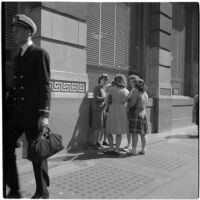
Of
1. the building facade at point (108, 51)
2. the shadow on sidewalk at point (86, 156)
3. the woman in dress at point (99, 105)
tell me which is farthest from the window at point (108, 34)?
the shadow on sidewalk at point (86, 156)

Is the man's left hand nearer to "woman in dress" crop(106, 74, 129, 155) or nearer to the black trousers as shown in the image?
the black trousers

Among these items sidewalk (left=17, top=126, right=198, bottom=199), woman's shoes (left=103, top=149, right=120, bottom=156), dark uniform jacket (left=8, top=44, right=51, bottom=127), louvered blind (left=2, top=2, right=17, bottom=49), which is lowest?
sidewalk (left=17, top=126, right=198, bottom=199)

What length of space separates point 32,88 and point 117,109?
288 centimetres

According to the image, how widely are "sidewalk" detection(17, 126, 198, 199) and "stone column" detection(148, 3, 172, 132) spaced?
2893mm

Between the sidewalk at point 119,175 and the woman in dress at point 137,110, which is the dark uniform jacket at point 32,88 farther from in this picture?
the woman in dress at point 137,110

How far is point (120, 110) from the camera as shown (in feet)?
19.9

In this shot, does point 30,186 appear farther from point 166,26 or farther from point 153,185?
point 166,26

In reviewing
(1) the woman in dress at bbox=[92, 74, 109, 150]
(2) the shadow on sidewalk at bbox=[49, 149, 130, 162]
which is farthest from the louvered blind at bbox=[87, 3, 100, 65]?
(2) the shadow on sidewalk at bbox=[49, 149, 130, 162]

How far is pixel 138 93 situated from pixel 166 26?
434 centimetres

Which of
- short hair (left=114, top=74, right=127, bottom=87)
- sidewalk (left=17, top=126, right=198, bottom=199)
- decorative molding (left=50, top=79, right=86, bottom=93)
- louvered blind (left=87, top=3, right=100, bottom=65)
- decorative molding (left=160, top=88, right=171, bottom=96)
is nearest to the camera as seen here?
sidewalk (left=17, top=126, right=198, bottom=199)

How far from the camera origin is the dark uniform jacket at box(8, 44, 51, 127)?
3434mm

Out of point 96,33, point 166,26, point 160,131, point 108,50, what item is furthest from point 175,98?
point 96,33

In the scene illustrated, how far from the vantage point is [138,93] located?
6.14 metres

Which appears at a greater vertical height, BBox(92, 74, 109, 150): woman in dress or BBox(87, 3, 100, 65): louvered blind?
BBox(87, 3, 100, 65): louvered blind
